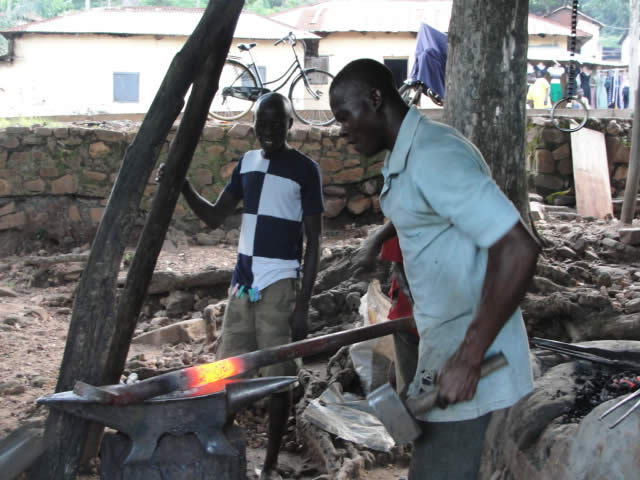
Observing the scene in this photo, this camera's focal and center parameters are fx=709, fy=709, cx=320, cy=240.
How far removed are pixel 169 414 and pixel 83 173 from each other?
6617mm

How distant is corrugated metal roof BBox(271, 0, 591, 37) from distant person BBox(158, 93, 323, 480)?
1655cm

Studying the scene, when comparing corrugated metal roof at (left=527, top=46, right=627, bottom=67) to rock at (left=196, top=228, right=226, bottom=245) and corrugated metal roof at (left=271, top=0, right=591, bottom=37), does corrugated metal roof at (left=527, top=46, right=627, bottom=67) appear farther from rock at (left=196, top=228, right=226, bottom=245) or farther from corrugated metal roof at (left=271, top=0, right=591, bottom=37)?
rock at (left=196, top=228, right=226, bottom=245)

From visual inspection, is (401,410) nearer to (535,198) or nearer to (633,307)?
(633,307)

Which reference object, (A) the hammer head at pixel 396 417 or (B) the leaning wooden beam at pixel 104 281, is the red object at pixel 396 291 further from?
(A) the hammer head at pixel 396 417

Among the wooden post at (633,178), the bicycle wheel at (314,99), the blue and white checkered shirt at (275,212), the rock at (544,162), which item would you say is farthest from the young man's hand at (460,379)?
the bicycle wheel at (314,99)

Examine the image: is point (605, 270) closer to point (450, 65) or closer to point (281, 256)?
point (450, 65)

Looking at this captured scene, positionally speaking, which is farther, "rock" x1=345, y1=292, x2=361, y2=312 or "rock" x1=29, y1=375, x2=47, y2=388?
"rock" x1=345, y1=292, x2=361, y2=312

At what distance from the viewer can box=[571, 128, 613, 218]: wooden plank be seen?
327 inches

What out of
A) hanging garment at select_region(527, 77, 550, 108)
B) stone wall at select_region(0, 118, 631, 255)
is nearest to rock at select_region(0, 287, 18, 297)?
stone wall at select_region(0, 118, 631, 255)

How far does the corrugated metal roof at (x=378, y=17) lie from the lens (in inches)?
769

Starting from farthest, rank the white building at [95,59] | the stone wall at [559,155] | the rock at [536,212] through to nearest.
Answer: the white building at [95,59] → the stone wall at [559,155] → the rock at [536,212]

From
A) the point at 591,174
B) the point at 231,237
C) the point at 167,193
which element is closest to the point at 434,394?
the point at 167,193

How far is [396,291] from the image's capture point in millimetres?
3223

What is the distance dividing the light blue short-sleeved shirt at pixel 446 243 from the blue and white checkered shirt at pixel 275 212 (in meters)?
1.46
